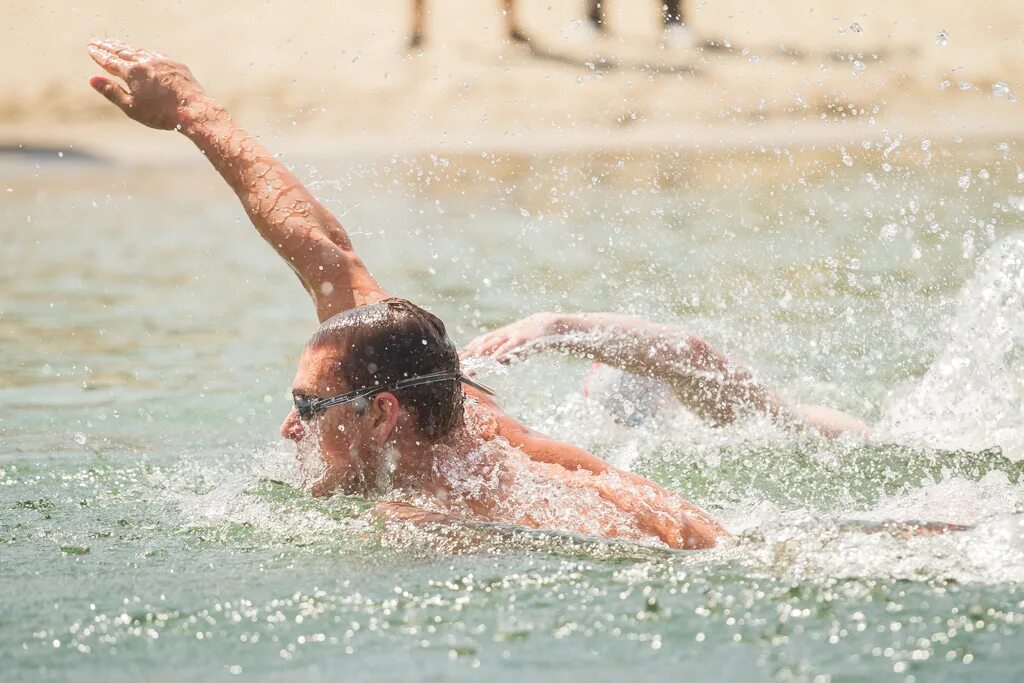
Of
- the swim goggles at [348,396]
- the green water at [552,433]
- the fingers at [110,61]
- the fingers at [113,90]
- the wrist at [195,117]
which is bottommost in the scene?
the green water at [552,433]

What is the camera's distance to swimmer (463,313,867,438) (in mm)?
5570

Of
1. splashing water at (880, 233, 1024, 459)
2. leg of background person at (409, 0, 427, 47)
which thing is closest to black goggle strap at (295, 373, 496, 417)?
splashing water at (880, 233, 1024, 459)

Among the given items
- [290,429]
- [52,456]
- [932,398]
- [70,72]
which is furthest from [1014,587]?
[70,72]

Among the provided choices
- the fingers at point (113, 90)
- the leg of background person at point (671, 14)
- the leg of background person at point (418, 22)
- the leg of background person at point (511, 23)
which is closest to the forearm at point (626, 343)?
the fingers at point (113, 90)

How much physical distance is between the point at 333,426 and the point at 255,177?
1163 mm

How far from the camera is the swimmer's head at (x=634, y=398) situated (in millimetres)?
5793

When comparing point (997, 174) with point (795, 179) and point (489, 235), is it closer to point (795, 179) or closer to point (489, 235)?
point (795, 179)

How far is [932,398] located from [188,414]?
322 centimetres

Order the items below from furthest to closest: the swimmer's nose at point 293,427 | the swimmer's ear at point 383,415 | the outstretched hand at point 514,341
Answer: the outstretched hand at point 514,341 → the swimmer's nose at point 293,427 → the swimmer's ear at point 383,415

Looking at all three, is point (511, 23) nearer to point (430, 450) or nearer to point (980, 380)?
point (980, 380)

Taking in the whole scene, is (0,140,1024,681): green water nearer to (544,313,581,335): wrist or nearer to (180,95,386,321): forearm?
(544,313,581,335): wrist

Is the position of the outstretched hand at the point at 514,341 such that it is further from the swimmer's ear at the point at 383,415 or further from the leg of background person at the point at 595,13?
the leg of background person at the point at 595,13

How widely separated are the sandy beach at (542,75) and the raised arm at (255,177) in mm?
14535

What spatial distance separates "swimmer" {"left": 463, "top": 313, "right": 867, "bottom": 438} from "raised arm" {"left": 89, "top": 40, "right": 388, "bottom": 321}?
103cm
